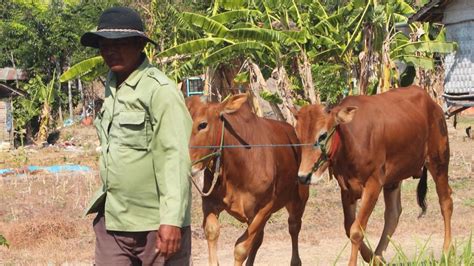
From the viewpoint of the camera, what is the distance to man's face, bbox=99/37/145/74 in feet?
13.3

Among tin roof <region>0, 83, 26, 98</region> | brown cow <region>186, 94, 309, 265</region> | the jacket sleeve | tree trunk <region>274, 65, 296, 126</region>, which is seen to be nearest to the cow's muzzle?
brown cow <region>186, 94, 309, 265</region>

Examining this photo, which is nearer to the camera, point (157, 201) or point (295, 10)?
Result: point (157, 201)

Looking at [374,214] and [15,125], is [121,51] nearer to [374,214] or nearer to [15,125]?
[374,214]

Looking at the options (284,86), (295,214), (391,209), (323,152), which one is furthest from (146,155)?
(284,86)

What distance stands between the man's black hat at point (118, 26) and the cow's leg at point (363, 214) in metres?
3.87

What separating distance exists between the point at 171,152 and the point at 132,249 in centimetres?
59

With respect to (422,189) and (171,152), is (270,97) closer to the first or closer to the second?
(422,189)

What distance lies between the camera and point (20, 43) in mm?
31328

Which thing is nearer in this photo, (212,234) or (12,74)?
(212,234)

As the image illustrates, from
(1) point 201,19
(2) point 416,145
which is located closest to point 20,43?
(1) point 201,19

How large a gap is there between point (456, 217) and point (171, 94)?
8329mm

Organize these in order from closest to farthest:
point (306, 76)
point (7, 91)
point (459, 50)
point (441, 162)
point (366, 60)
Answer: point (441, 162) → point (459, 50) → point (366, 60) → point (306, 76) → point (7, 91)

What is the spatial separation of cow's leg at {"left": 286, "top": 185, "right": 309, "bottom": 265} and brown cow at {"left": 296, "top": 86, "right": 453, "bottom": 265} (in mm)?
500

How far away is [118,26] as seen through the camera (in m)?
4.02
